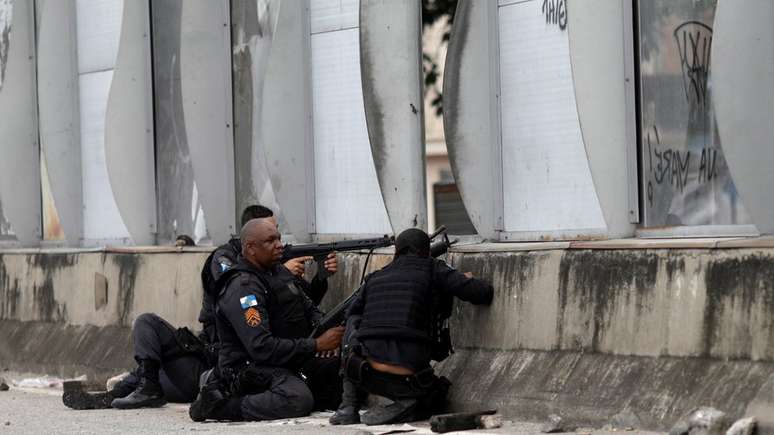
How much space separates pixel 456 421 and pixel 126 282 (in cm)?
511

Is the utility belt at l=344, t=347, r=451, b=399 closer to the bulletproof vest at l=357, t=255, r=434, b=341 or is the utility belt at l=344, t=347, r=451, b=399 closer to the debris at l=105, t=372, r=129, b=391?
the bulletproof vest at l=357, t=255, r=434, b=341

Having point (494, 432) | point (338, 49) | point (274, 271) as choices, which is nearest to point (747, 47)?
point (494, 432)

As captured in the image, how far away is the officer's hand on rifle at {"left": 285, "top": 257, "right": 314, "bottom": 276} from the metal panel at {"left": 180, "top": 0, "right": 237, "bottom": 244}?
2278mm

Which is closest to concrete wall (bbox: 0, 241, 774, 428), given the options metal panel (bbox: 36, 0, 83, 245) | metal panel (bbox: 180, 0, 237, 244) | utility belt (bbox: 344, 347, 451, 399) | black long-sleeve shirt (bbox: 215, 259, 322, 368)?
utility belt (bbox: 344, 347, 451, 399)

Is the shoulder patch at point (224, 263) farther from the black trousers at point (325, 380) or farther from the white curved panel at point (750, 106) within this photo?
the white curved panel at point (750, 106)

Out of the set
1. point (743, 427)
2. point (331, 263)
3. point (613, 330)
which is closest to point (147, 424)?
point (331, 263)

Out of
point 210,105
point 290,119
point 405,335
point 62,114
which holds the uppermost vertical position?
point 62,114

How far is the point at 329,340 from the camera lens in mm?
9773

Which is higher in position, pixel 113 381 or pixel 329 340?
pixel 329 340

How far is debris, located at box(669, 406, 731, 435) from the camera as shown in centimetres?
764

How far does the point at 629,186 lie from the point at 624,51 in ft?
2.57

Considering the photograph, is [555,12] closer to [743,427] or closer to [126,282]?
[743,427]

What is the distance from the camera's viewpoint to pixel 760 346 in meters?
7.93

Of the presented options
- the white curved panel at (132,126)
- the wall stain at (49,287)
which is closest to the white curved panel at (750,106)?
the white curved panel at (132,126)
